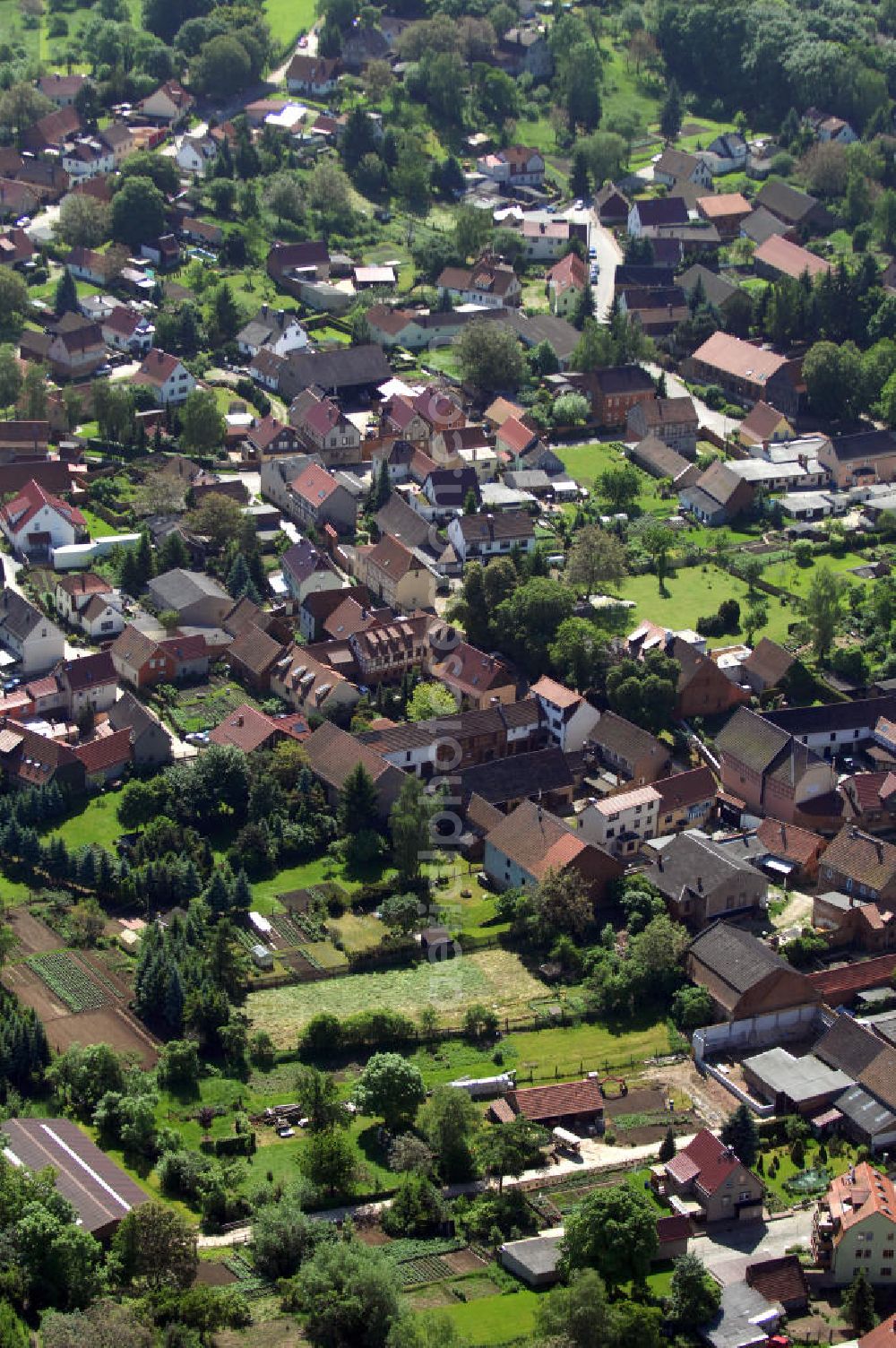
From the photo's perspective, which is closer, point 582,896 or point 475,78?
point 582,896

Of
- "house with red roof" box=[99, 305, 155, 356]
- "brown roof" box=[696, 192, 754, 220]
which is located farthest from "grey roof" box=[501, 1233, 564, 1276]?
"brown roof" box=[696, 192, 754, 220]

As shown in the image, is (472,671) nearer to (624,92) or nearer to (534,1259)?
(534,1259)

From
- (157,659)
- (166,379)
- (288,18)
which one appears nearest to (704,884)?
(157,659)

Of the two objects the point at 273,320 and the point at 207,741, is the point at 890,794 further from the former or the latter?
the point at 273,320

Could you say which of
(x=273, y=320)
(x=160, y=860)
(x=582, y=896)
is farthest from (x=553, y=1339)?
(x=273, y=320)

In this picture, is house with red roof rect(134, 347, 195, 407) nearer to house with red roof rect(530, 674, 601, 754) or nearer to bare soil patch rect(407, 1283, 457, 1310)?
house with red roof rect(530, 674, 601, 754)

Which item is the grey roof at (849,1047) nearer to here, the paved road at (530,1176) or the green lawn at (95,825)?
the paved road at (530,1176)

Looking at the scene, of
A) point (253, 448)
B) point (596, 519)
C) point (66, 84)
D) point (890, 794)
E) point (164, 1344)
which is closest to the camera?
point (164, 1344)
